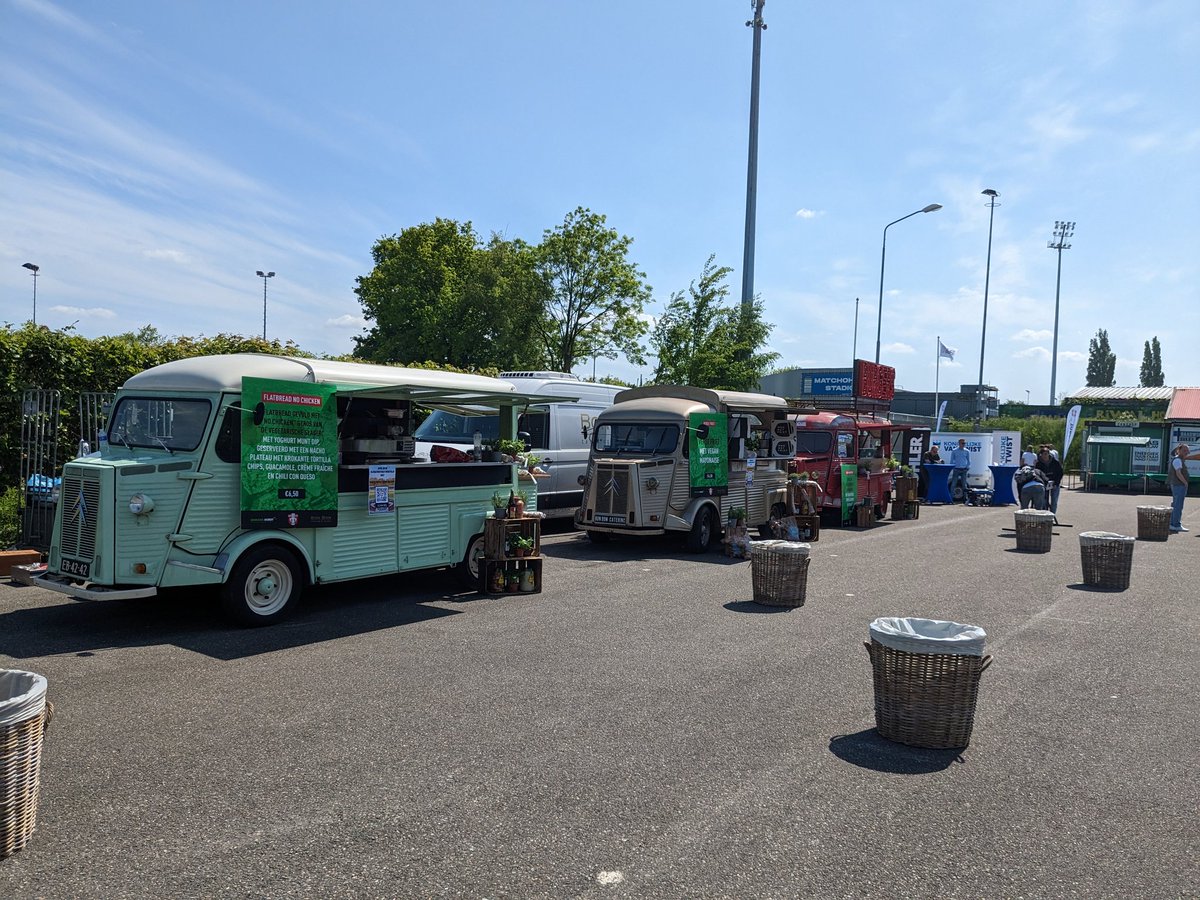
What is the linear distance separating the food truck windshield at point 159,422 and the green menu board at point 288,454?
434 mm

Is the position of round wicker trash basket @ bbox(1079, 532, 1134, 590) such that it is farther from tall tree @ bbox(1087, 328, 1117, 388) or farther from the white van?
tall tree @ bbox(1087, 328, 1117, 388)

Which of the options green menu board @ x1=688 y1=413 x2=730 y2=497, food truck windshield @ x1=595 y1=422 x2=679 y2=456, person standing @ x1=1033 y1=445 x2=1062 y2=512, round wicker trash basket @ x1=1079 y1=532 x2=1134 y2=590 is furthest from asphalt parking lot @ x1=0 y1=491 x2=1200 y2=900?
person standing @ x1=1033 y1=445 x2=1062 y2=512

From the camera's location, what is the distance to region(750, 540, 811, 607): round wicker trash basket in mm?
9797

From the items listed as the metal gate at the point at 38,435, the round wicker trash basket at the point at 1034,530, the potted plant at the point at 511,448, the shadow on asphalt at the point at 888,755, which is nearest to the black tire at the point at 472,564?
the potted plant at the point at 511,448

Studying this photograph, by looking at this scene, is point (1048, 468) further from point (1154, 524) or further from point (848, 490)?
point (848, 490)

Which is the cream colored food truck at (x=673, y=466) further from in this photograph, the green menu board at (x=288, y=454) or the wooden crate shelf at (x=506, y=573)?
the green menu board at (x=288, y=454)

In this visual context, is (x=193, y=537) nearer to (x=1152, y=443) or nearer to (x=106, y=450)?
(x=106, y=450)

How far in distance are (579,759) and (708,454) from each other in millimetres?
9551

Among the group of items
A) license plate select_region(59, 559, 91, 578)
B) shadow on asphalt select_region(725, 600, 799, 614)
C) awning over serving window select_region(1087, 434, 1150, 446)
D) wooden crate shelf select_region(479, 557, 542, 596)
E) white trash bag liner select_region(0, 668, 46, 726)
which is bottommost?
shadow on asphalt select_region(725, 600, 799, 614)

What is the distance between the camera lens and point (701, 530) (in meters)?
14.2

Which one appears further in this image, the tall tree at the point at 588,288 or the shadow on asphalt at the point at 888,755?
the tall tree at the point at 588,288

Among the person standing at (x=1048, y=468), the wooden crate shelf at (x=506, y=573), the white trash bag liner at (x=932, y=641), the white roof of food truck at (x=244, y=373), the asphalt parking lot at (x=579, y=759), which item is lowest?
the asphalt parking lot at (x=579, y=759)

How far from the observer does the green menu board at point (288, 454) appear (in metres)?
8.20

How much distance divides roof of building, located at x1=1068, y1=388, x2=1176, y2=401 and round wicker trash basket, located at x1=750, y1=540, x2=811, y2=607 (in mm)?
47729
